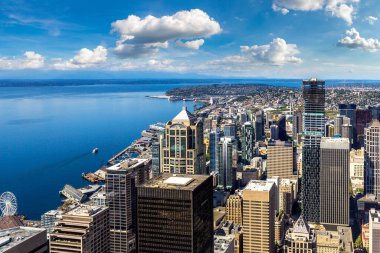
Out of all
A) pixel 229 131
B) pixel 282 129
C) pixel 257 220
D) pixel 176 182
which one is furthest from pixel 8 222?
pixel 282 129

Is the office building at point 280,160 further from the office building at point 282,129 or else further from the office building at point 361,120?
the office building at point 282,129

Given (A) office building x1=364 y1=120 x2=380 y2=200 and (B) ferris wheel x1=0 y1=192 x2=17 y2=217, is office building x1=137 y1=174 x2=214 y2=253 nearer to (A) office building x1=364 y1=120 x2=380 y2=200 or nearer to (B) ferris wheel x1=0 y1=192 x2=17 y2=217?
(B) ferris wheel x1=0 y1=192 x2=17 y2=217

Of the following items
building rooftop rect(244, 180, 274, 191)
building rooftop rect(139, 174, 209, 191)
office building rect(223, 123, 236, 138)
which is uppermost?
building rooftop rect(139, 174, 209, 191)

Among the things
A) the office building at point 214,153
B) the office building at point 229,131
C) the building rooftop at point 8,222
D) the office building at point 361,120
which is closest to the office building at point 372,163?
the office building at point 214,153

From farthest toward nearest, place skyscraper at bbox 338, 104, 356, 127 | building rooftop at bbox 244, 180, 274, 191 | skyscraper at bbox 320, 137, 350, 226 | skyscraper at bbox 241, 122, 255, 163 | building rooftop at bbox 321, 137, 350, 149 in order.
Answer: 1. skyscraper at bbox 338, 104, 356, 127
2. skyscraper at bbox 241, 122, 255, 163
3. building rooftop at bbox 321, 137, 350, 149
4. skyscraper at bbox 320, 137, 350, 226
5. building rooftop at bbox 244, 180, 274, 191

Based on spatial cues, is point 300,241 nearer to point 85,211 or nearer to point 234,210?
point 234,210

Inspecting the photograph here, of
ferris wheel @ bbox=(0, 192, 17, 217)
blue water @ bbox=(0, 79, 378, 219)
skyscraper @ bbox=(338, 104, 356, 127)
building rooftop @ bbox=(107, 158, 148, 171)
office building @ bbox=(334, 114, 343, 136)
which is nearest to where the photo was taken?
ferris wheel @ bbox=(0, 192, 17, 217)

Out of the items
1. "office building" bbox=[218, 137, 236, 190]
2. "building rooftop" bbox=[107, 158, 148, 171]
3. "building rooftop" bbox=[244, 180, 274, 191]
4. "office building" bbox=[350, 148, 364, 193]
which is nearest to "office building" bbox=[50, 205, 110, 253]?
"building rooftop" bbox=[107, 158, 148, 171]
